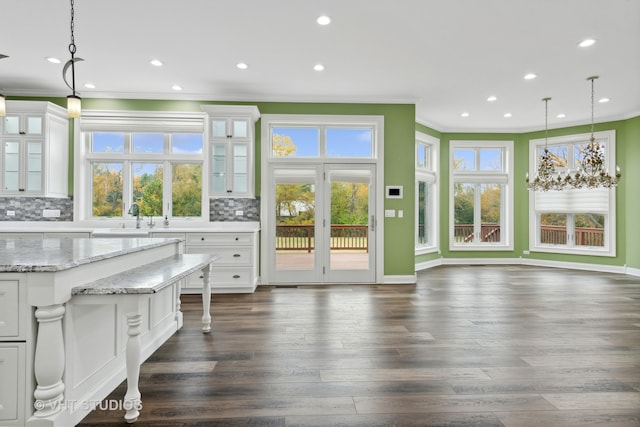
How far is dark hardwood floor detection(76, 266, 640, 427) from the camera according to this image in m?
1.93

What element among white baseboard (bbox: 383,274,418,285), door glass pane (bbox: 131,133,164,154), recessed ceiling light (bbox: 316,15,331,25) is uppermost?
recessed ceiling light (bbox: 316,15,331,25)

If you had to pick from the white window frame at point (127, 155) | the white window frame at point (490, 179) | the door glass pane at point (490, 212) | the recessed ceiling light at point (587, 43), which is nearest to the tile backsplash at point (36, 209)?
the white window frame at point (127, 155)

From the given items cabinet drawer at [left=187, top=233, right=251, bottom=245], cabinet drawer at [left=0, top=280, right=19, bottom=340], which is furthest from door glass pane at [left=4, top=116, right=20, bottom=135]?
cabinet drawer at [left=0, top=280, right=19, bottom=340]

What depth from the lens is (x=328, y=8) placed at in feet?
10.2

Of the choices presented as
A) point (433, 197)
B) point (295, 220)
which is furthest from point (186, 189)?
point (433, 197)

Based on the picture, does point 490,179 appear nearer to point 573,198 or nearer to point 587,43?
point 573,198

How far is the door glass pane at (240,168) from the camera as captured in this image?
16.7 ft

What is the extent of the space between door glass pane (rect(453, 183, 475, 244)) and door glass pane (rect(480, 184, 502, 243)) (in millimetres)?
244

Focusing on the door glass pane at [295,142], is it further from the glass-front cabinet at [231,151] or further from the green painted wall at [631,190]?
the green painted wall at [631,190]

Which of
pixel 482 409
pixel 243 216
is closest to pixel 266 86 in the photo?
pixel 243 216

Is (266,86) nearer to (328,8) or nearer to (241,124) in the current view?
(241,124)

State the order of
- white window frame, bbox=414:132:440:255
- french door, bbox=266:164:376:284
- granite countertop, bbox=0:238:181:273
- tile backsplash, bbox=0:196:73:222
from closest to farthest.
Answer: granite countertop, bbox=0:238:181:273 < tile backsplash, bbox=0:196:73:222 < french door, bbox=266:164:376:284 < white window frame, bbox=414:132:440:255

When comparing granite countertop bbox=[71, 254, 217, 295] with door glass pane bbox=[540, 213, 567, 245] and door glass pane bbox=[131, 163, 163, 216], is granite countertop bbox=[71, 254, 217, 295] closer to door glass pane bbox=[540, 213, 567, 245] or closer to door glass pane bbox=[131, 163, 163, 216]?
door glass pane bbox=[131, 163, 163, 216]

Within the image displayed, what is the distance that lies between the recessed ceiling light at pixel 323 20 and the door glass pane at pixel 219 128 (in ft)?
7.57
